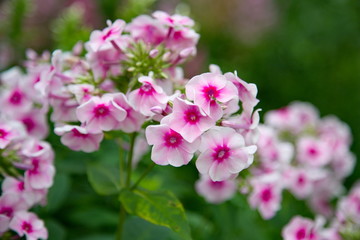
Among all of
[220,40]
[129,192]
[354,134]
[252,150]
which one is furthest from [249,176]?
[220,40]

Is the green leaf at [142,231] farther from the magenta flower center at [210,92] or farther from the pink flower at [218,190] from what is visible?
the magenta flower center at [210,92]

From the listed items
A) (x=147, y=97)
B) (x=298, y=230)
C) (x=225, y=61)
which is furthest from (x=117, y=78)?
(x=225, y=61)

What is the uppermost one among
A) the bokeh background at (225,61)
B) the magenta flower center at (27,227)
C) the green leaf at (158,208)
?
the green leaf at (158,208)

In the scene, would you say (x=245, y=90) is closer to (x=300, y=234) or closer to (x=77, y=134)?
(x=77, y=134)

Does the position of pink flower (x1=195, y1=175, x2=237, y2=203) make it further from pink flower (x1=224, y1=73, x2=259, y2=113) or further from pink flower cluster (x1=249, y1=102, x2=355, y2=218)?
pink flower (x1=224, y1=73, x2=259, y2=113)

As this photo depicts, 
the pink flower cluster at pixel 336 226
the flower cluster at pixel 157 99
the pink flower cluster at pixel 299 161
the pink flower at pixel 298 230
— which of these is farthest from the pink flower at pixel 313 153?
the flower cluster at pixel 157 99
